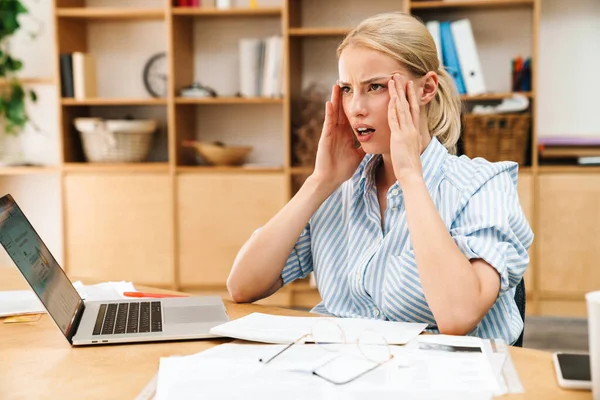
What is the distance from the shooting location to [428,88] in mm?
1548

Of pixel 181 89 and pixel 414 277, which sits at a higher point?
pixel 181 89

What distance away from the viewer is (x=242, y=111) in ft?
12.9

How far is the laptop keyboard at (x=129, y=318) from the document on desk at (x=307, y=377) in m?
0.21

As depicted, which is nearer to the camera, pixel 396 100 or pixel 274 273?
pixel 396 100

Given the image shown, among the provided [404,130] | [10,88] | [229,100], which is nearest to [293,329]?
[404,130]

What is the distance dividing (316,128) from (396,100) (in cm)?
211

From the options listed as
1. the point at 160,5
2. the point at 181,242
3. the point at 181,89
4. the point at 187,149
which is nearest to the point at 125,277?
the point at 181,242

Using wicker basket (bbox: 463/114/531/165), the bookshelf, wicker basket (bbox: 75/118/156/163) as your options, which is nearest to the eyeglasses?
wicker basket (bbox: 463/114/531/165)

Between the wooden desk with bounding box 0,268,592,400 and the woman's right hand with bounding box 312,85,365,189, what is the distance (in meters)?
0.58

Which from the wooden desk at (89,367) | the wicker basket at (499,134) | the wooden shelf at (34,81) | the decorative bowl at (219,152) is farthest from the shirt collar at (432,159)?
the wooden shelf at (34,81)

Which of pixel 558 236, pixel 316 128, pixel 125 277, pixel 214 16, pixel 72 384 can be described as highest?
pixel 214 16

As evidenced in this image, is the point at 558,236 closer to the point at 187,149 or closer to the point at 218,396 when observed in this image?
the point at 187,149

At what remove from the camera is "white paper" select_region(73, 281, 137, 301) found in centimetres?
153

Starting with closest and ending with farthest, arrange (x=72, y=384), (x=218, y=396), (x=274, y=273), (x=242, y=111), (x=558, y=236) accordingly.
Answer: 1. (x=218, y=396)
2. (x=72, y=384)
3. (x=274, y=273)
4. (x=558, y=236)
5. (x=242, y=111)
